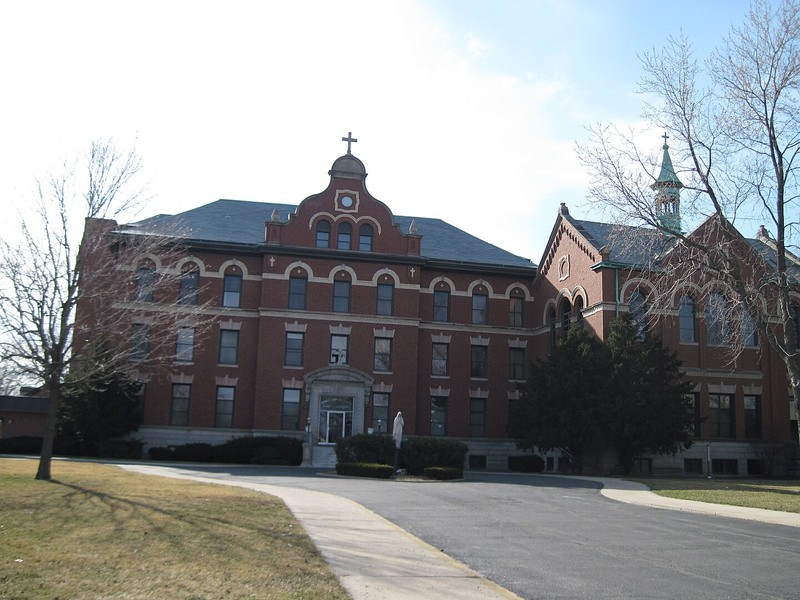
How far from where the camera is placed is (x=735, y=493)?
23.0 meters

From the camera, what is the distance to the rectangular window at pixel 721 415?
37.5 m

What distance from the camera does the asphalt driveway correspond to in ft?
29.5

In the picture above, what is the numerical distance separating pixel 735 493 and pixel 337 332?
22721 mm

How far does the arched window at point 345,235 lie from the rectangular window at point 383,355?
18.0 ft

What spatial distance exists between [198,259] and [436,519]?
28871mm

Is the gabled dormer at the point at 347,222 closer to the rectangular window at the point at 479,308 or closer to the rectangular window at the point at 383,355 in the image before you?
the rectangular window at the point at 479,308

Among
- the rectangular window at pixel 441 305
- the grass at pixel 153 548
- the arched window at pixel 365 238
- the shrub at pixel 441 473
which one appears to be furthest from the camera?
the rectangular window at pixel 441 305

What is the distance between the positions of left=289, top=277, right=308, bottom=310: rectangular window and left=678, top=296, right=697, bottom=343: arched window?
19.4 m

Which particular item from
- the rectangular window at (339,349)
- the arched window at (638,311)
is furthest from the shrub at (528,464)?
the rectangular window at (339,349)

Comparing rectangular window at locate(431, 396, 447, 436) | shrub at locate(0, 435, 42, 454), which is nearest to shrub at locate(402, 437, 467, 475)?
rectangular window at locate(431, 396, 447, 436)

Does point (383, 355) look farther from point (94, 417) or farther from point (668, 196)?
point (668, 196)

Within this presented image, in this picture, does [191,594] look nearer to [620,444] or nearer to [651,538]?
[651,538]

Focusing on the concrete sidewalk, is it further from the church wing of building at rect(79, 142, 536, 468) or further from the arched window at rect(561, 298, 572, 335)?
the arched window at rect(561, 298, 572, 335)

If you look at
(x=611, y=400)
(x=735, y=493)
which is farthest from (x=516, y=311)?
(x=735, y=493)
